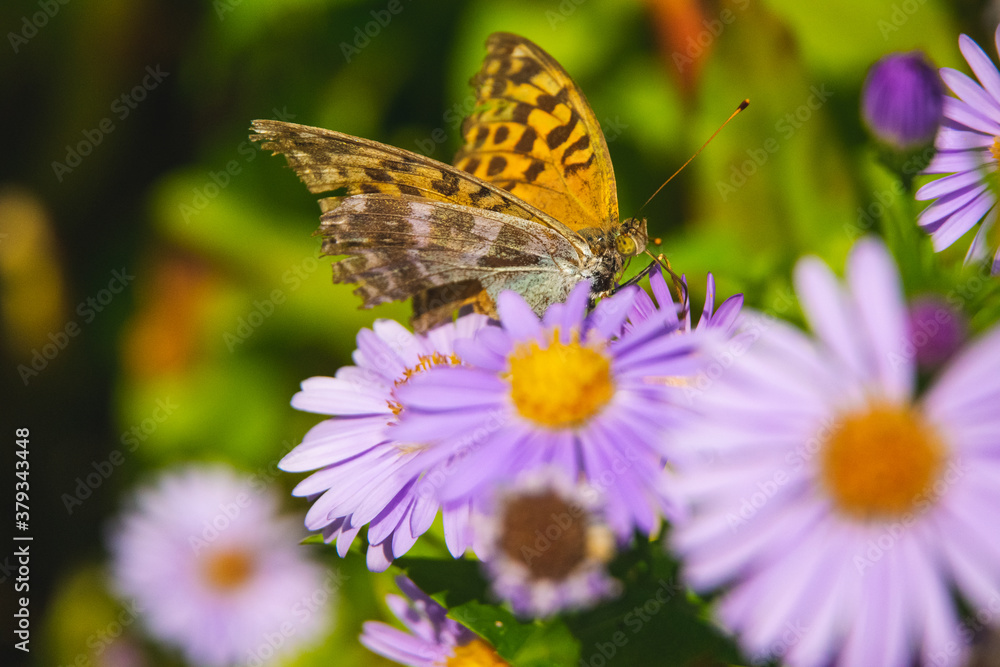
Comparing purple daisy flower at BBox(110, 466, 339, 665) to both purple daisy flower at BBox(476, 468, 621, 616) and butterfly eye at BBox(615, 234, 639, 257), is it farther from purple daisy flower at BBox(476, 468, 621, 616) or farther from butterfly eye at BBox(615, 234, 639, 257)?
purple daisy flower at BBox(476, 468, 621, 616)

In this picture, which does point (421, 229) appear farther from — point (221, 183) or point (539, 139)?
point (221, 183)

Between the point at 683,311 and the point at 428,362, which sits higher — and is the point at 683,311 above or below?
above

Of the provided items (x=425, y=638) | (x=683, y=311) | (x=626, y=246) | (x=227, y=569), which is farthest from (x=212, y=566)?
(x=683, y=311)

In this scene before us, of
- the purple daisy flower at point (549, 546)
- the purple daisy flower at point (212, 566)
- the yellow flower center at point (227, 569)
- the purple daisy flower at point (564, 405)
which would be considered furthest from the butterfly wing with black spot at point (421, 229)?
the yellow flower center at point (227, 569)

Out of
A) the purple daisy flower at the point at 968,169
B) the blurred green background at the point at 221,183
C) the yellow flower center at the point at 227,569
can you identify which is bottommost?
the yellow flower center at the point at 227,569

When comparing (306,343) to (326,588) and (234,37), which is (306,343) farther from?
(234,37)

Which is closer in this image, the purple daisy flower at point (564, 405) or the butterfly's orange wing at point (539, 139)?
the purple daisy flower at point (564, 405)

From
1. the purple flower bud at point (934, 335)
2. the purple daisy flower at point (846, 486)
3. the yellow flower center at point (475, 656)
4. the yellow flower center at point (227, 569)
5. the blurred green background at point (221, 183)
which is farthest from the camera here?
the yellow flower center at point (227, 569)

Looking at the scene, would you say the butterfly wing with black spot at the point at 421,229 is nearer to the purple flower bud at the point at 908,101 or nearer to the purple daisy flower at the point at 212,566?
the purple flower bud at the point at 908,101
